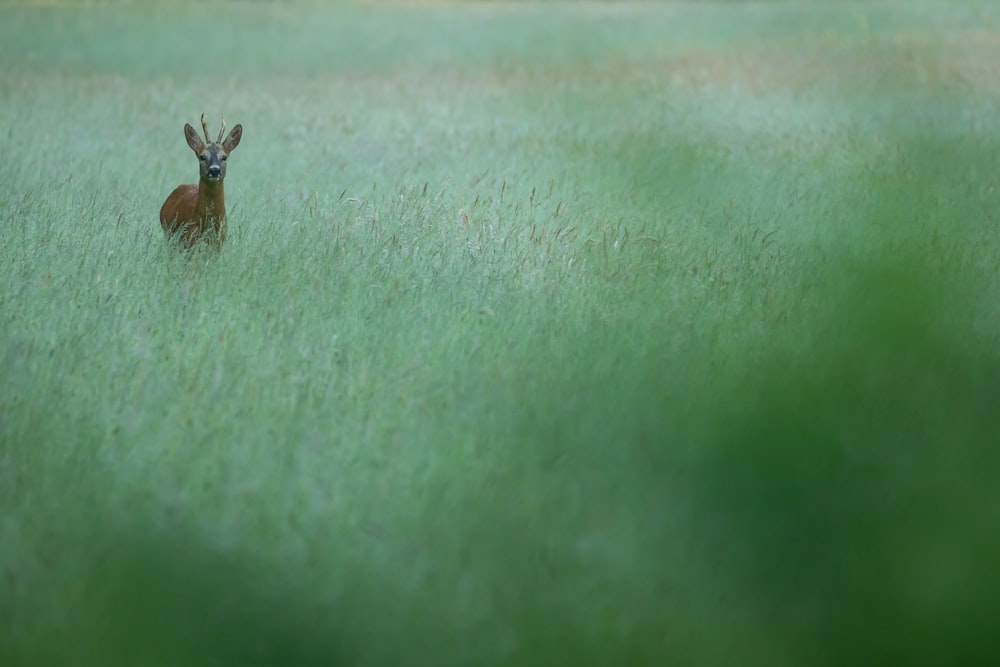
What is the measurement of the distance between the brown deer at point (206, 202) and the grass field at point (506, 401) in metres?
0.13

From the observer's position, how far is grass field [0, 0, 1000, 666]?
142 cm

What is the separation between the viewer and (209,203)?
561 centimetres

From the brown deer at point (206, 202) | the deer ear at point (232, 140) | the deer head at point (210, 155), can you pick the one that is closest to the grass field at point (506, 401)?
the brown deer at point (206, 202)

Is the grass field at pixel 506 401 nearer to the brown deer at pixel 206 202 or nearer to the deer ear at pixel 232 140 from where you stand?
the brown deer at pixel 206 202

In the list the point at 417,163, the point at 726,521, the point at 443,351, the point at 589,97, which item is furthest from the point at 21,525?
the point at 589,97

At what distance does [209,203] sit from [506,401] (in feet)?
9.62

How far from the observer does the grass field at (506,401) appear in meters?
1.42

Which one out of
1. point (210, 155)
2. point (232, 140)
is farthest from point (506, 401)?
point (232, 140)

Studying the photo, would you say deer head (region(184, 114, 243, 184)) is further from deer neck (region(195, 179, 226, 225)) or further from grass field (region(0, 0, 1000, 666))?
grass field (region(0, 0, 1000, 666))

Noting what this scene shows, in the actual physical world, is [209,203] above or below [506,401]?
above

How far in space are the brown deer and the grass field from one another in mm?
133

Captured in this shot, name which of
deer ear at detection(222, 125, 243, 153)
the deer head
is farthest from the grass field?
deer ear at detection(222, 125, 243, 153)

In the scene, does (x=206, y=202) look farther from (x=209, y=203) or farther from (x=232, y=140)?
(x=232, y=140)

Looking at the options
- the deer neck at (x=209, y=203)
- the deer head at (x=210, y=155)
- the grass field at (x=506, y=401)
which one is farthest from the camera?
the deer neck at (x=209, y=203)
